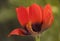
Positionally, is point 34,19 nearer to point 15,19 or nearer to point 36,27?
point 36,27

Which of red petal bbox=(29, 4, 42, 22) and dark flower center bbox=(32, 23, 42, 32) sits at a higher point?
red petal bbox=(29, 4, 42, 22)

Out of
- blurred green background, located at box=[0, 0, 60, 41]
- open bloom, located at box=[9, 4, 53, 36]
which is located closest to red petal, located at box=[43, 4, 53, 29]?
open bloom, located at box=[9, 4, 53, 36]

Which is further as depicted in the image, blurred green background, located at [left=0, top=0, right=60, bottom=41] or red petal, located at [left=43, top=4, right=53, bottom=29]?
blurred green background, located at [left=0, top=0, right=60, bottom=41]

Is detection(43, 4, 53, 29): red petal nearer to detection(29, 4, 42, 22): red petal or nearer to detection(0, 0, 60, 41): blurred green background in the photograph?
detection(29, 4, 42, 22): red petal

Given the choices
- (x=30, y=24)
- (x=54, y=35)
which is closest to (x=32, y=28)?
(x=30, y=24)

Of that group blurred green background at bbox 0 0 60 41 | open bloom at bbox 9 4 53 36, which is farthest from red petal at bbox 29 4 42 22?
blurred green background at bbox 0 0 60 41

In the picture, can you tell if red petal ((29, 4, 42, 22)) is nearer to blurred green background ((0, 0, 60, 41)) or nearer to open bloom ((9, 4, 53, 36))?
open bloom ((9, 4, 53, 36))

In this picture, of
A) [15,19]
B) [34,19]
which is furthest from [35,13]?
[15,19]
